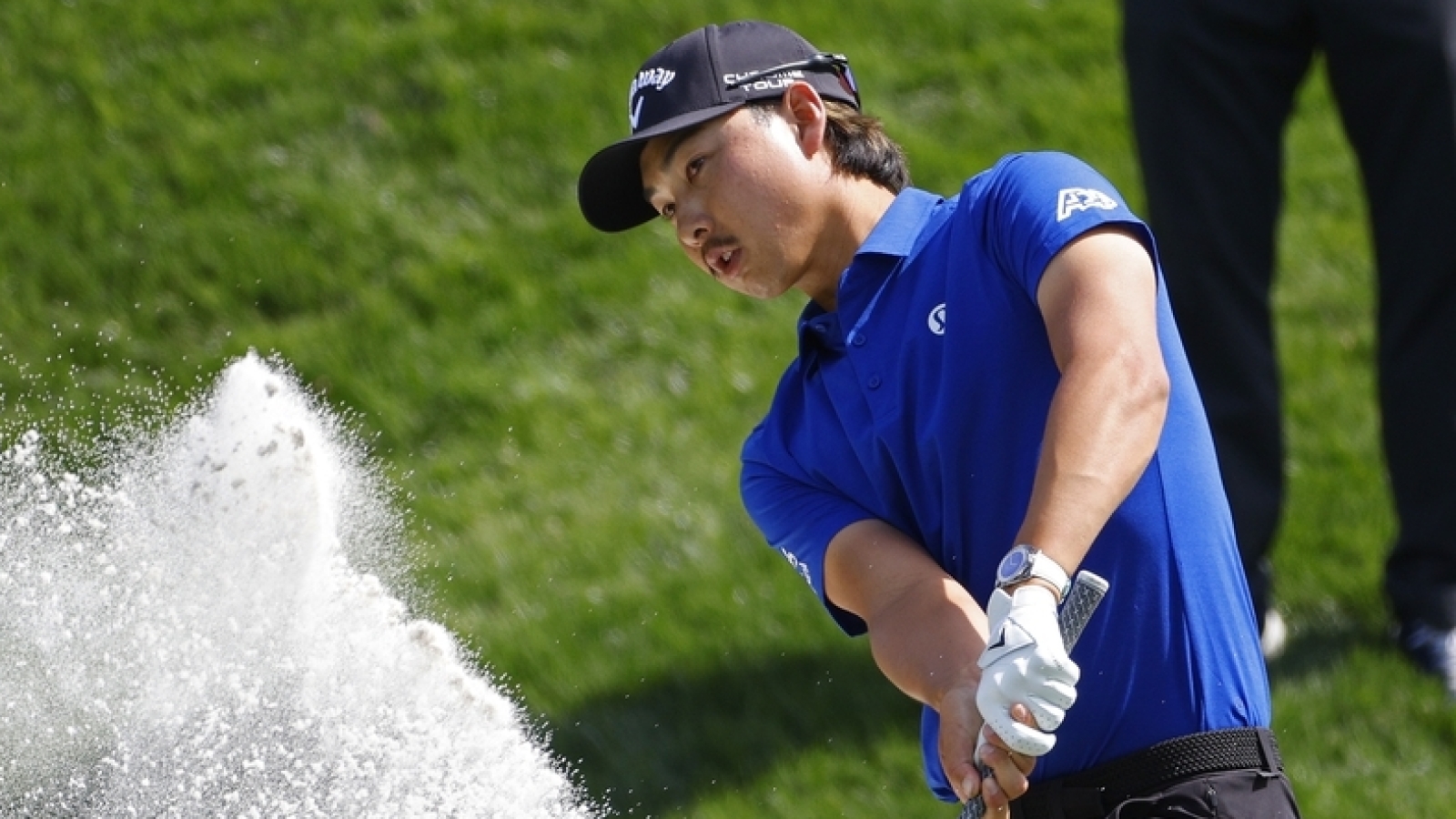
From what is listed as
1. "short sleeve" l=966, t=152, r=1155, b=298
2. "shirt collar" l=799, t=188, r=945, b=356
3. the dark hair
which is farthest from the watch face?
the dark hair

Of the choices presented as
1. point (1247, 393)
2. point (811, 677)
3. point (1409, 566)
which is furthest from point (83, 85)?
point (1409, 566)

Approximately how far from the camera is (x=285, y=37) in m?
7.61

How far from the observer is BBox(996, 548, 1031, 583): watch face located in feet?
8.38

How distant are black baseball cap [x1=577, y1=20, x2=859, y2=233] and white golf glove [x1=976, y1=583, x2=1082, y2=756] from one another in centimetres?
114

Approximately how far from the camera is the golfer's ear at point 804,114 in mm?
3291

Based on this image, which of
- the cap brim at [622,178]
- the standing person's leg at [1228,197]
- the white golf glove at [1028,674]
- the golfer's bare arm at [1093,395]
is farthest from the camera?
the standing person's leg at [1228,197]

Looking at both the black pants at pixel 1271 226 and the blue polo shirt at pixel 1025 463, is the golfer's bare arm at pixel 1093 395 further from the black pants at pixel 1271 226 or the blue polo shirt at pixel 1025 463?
the black pants at pixel 1271 226

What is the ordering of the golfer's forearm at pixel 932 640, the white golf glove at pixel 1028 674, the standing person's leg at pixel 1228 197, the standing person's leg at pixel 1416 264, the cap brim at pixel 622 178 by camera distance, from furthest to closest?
the standing person's leg at pixel 1228 197 → the standing person's leg at pixel 1416 264 → the cap brim at pixel 622 178 → the golfer's forearm at pixel 932 640 → the white golf glove at pixel 1028 674

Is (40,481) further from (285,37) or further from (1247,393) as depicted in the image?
(285,37)

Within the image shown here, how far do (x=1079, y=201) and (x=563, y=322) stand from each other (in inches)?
163

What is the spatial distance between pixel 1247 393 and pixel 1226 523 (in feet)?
8.11

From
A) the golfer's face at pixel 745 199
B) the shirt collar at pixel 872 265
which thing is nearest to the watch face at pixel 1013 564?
the shirt collar at pixel 872 265

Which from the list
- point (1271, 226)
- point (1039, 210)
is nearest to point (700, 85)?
point (1039, 210)

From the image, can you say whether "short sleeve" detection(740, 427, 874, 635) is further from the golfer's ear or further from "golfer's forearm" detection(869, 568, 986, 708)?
the golfer's ear
